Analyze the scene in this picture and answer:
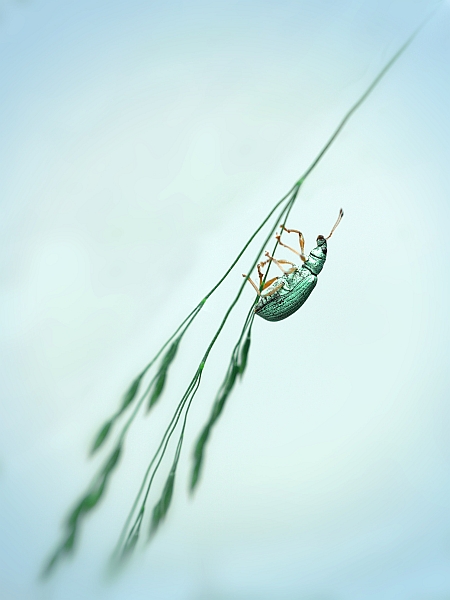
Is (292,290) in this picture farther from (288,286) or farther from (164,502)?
(164,502)

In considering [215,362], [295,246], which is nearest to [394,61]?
[295,246]

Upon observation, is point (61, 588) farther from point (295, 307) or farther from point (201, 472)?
point (295, 307)

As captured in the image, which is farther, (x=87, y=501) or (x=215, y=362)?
(x=215, y=362)

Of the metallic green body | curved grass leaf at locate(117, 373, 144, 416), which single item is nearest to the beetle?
the metallic green body

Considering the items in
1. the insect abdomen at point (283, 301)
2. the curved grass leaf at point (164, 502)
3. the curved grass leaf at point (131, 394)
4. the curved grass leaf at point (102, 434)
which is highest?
the insect abdomen at point (283, 301)

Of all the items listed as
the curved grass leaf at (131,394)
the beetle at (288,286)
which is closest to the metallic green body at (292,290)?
the beetle at (288,286)

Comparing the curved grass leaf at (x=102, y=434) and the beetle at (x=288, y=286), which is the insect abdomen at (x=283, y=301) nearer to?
the beetle at (x=288, y=286)

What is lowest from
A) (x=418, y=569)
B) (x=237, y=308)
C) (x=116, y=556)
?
(x=418, y=569)
